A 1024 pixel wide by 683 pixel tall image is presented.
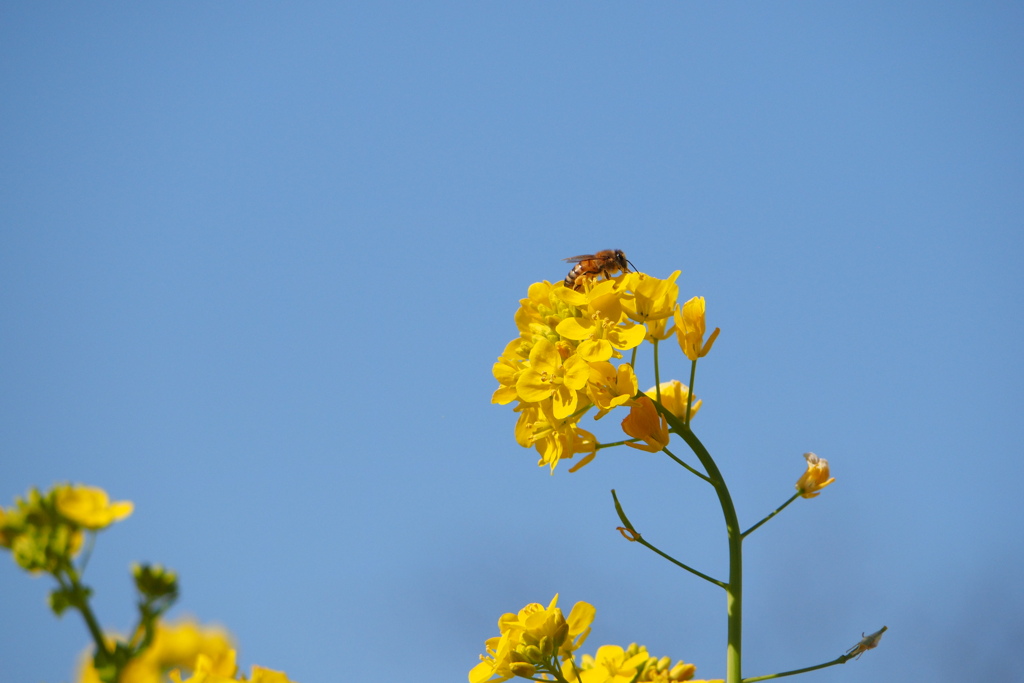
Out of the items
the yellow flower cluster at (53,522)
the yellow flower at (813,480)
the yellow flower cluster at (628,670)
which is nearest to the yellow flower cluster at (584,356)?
the yellow flower at (813,480)

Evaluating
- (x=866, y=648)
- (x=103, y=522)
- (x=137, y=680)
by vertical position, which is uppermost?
(x=866, y=648)

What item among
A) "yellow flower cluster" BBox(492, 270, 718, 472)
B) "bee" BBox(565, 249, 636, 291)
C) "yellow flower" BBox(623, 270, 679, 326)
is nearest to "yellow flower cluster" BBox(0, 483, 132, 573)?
"yellow flower cluster" BBox(492, 270, 718, 472)

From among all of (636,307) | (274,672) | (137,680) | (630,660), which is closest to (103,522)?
(137,680)

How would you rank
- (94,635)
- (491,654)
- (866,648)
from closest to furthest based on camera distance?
1. (94,635)
2. (866,648)
3. (491,654)

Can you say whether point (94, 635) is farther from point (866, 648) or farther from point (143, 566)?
point (866, 648)

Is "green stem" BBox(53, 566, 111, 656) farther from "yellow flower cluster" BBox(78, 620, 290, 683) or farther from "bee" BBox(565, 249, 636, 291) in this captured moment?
"bee" BBox(565, 249, 636, 291)
